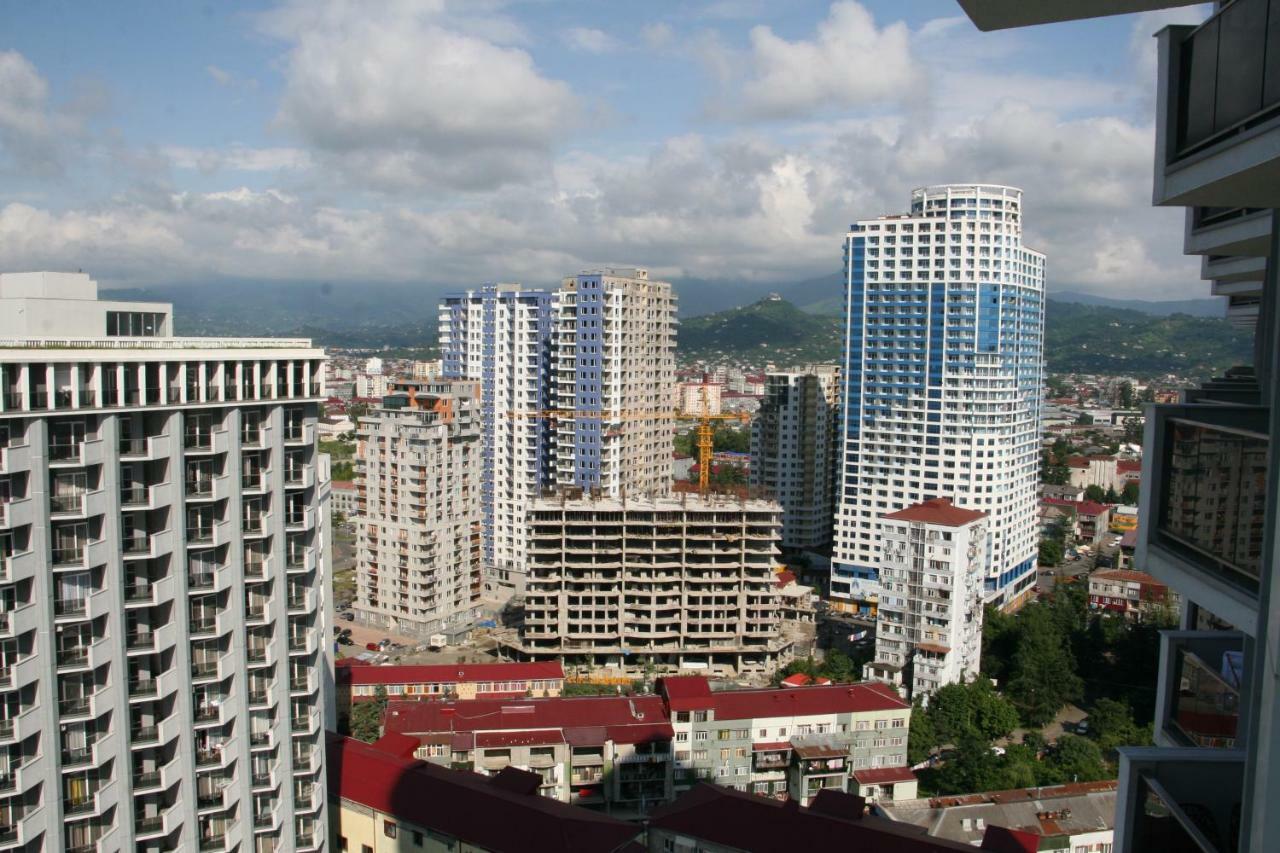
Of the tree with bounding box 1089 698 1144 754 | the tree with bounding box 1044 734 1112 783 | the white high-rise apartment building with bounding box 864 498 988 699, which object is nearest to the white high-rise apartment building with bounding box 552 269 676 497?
the white high-rise apartment building with bounding box 864 498 988 699

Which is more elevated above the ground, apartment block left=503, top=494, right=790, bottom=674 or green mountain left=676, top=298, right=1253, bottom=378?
green mountain left=676, top=298, right=1253, bottom=378

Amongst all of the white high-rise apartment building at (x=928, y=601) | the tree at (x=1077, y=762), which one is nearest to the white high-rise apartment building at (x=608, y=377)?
the white high-rise apartment building at (x=928, y=601)

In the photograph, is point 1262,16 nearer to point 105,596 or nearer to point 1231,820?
point 1231,820

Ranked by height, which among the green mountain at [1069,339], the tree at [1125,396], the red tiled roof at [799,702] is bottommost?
the red tiled roof at [799,702]

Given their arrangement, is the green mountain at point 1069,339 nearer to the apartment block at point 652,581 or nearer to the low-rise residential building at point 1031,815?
the apartment block at point 652,581

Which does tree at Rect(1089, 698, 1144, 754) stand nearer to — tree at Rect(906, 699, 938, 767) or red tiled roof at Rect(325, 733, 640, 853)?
tree at Rect(906, 699, 938, 767)

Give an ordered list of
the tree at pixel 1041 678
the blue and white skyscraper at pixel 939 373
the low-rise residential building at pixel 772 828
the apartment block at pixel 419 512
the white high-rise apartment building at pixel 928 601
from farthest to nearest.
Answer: the blue and white skyscraper at pixel 939 373 < the apartment block at pixel 419 512 < the tree at pixel 1041 678 < the white high-rise apartment building at pixel 928 601 < the low-rise residential building at pixel 772 828

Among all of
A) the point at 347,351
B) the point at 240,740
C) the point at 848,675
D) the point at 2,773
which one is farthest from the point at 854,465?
the point at 347,351

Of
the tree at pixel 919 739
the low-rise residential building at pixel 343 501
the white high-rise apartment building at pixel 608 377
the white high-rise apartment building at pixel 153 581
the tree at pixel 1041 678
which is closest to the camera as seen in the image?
the white high-rise apartment building at pixel 153 581
